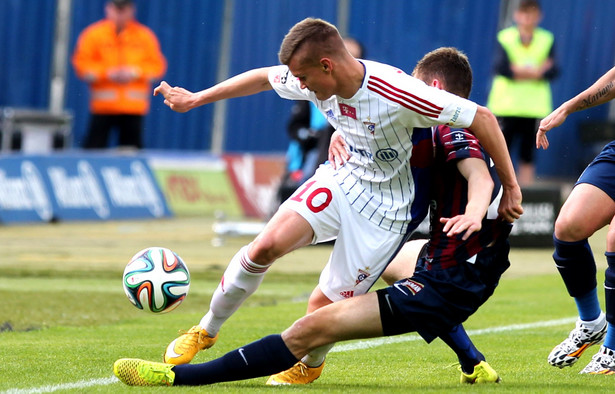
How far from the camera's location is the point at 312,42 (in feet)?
17.2

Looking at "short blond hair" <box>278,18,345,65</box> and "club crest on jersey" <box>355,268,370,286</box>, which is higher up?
"short blond hair" <box>278,18,345,65</box>

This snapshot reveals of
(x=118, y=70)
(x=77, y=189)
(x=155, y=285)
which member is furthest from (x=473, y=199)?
(x=118, y=70)

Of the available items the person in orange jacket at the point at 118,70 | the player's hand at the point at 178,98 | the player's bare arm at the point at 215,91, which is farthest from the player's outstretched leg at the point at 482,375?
the person in orange jacket at the point at 118,70

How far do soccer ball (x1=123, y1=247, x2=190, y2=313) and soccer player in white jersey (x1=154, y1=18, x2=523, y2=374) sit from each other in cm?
31

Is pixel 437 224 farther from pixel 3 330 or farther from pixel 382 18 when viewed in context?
pixel 382 18

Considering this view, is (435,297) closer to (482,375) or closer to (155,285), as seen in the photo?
(482,375)

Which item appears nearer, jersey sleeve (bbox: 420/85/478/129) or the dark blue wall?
jersey sleeve (bbox: 420/85/478/129)

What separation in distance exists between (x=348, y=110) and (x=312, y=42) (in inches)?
14.8

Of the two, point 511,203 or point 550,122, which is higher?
point 550,122

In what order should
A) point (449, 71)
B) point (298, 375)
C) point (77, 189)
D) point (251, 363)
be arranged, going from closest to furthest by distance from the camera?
point (251, 363) < point (298, 375) < point (449, 71) < point (77, 189)

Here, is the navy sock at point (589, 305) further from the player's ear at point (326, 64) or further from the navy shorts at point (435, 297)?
the player's ear at point (326, 64)

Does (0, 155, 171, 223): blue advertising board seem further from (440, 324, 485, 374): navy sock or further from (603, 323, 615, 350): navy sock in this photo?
(603, 323, 615, 350): navy sock

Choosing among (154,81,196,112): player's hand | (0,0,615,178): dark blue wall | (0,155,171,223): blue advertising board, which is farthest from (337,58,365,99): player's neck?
(0,0,615,178): dark blue wall

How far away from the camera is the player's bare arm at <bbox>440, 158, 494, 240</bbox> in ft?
16.6
